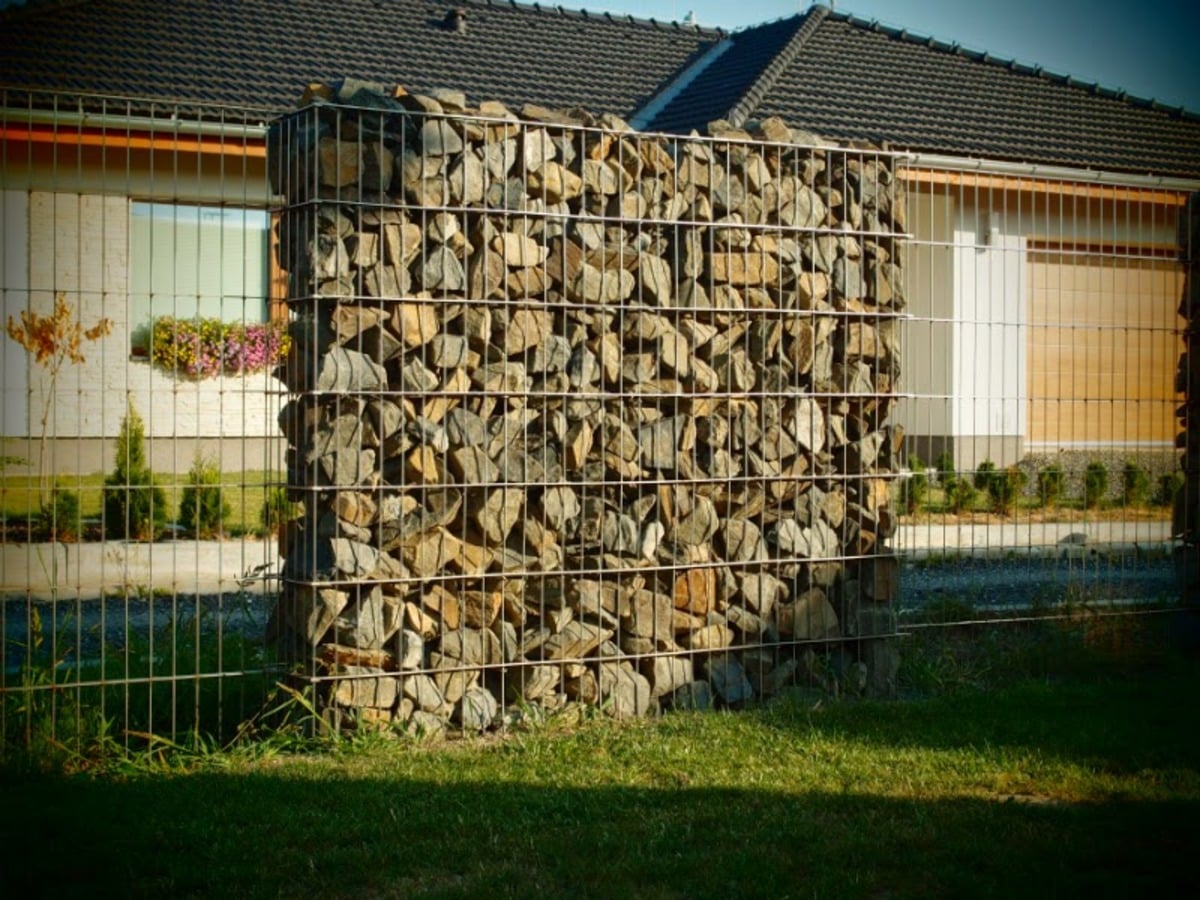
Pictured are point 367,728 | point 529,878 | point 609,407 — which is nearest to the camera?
point 529,878

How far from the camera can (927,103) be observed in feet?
61.8

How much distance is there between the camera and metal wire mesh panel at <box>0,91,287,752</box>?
20.7 ft

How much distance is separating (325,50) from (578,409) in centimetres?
1318

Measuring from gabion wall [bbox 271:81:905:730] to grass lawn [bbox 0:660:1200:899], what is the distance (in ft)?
1.27

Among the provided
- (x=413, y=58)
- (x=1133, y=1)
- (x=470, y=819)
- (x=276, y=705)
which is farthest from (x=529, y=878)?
(x=413, y=58)

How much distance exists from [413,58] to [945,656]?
1316 centimetres

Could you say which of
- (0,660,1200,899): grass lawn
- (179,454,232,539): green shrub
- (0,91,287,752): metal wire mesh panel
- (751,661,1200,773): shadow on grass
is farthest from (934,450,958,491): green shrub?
(179,454,232,539): green shrub

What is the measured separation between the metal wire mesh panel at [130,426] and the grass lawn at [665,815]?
87 cm

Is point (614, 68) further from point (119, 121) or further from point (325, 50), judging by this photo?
point (119, 121)

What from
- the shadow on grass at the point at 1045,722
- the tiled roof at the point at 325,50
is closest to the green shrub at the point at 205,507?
the tiled roof at the point at 325,50

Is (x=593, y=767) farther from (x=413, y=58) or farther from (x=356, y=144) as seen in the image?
(x=413, y=58)

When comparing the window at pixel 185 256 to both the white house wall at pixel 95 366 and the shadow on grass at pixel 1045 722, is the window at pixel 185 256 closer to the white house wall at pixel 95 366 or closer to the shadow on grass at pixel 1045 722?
the white house wall at pixel 95 366

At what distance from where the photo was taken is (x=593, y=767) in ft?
17.8

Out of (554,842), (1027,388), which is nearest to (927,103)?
(1027,388)
